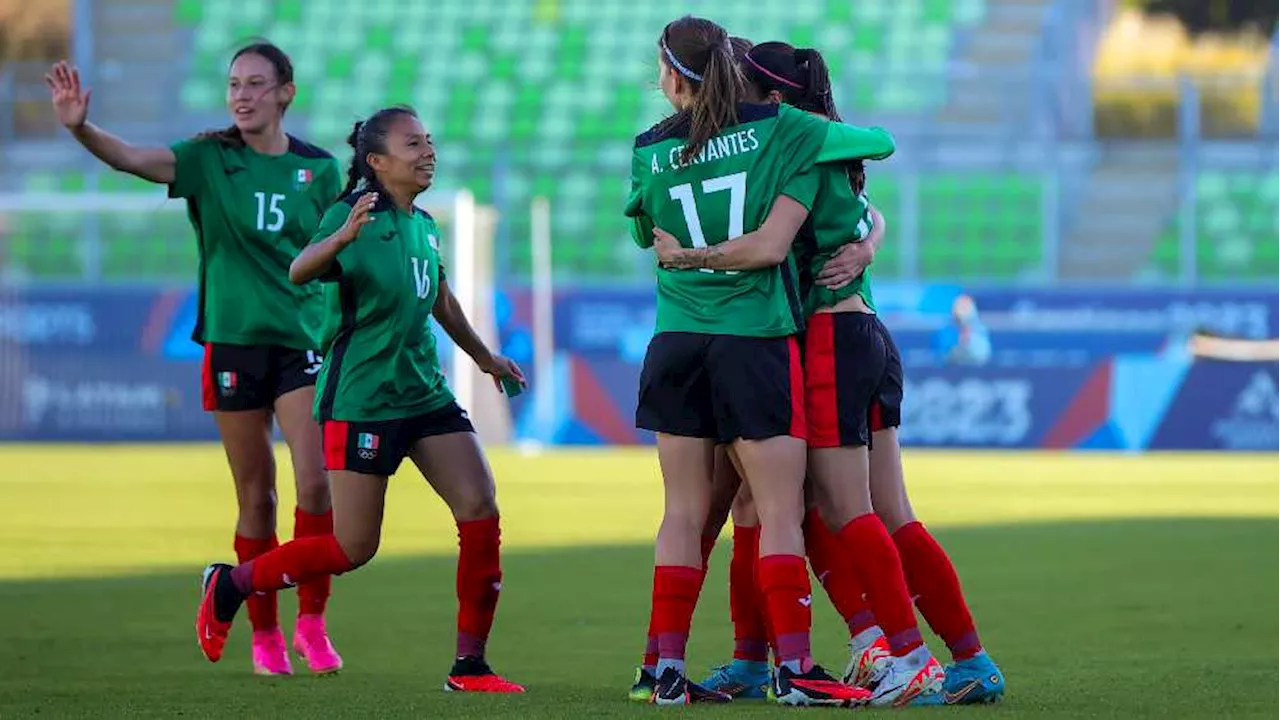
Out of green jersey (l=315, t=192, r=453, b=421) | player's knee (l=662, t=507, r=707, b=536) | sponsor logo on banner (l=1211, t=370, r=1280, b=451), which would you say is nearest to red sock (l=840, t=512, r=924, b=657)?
player's knee (l=662, t=507, r=707, b=536)

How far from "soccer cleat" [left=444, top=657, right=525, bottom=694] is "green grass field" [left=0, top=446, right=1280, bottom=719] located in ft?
0.28

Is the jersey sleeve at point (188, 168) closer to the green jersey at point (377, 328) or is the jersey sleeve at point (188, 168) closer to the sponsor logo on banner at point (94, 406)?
the green jersey at point (377, 328)

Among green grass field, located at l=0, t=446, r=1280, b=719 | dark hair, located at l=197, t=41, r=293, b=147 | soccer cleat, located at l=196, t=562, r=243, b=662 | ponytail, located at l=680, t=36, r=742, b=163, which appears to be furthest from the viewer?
dark hair, located at l=197, t=41, r=293, b=147

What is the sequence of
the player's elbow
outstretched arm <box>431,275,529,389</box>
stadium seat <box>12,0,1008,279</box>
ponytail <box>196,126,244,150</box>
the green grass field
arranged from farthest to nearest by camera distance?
1. stadium seat <box>12,0,1008,279</box>
2. ponytail <box>196,126,244,150</box>
3. outstretched arm <box>431,275,529,389</box>
4. the player's elbow
5. the green grass field

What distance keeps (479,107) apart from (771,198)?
24.9 m

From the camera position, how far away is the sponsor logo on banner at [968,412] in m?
24.2

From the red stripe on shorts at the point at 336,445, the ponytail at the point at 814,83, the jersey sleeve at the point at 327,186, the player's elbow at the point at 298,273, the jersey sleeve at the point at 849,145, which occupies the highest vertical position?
the ponytail at the point at 814,83

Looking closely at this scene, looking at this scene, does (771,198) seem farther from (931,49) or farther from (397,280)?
(931,49)

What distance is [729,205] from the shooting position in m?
5.85

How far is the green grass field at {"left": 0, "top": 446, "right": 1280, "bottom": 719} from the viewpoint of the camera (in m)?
6.29

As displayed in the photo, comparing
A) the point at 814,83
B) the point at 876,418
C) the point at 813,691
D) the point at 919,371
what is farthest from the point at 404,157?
the point at 919,371

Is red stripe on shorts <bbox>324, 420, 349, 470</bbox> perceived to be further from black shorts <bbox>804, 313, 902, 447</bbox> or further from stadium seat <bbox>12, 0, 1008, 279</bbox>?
stadium seat <bbox>12, 0, 1008, 279</bbox>

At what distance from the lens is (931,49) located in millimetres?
30875

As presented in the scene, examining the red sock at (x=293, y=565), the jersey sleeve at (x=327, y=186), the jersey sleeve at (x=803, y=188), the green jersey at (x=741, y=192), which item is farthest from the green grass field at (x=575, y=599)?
the jersey sleeve at (x=327, y=186)
